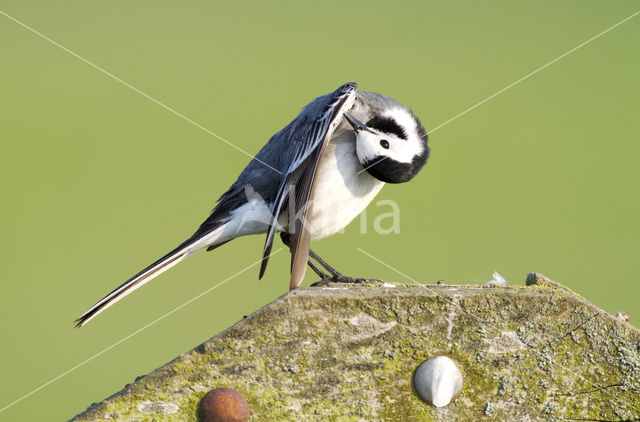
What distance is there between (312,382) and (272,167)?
2073 millimetres

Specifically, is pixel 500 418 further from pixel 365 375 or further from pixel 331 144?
pixel 331 144

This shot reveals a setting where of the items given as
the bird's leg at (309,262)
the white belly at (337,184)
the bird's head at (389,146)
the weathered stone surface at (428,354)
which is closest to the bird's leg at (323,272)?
the bird's leg at (309,262)

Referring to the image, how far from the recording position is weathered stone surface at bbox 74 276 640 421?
6.54ft

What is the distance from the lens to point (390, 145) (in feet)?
11.5

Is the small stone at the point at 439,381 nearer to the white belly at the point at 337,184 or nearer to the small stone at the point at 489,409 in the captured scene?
the small stone at the point at 489,409

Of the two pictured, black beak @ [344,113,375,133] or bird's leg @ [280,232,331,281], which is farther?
bird's leg @ [280,232,331,281]

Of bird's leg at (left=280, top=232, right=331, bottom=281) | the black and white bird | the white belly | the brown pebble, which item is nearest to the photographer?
Result: the brown pebble

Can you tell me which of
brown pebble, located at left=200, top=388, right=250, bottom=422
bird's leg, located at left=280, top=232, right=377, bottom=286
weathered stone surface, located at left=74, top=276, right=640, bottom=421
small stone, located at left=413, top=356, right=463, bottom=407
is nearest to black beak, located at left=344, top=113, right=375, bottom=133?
bird's leg, located at left=280, top=232, right=377, bottom=286

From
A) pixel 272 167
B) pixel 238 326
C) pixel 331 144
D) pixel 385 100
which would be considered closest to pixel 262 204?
pixel 272 167

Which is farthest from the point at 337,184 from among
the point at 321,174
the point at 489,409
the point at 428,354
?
the point at 489,409

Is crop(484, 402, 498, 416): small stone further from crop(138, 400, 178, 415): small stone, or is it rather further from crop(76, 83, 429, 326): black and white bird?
crop(76, 83, 429, 326): black and white bird

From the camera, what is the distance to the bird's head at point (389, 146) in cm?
350

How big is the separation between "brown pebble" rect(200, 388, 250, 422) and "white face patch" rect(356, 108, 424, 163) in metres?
1.82

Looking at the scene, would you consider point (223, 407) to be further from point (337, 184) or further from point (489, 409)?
point (337, 184)
